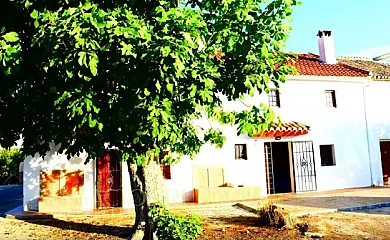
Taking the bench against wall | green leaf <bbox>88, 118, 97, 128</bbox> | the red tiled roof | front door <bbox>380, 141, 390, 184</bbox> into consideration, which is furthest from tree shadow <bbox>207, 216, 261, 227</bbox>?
front door <bbox>380, 141, 390, 184</bbox>

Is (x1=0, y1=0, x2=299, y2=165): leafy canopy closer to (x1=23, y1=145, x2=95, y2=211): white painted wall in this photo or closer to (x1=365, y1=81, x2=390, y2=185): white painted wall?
(x1=23, y1=145, x2=95, y2=211): white painted wall

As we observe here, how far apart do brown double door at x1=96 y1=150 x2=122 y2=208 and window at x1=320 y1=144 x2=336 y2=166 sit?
9116mm

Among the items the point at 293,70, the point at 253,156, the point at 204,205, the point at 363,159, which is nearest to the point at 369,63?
the point at 363,159

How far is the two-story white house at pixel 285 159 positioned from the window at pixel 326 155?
1.7 inches

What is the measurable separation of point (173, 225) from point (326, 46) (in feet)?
49.1

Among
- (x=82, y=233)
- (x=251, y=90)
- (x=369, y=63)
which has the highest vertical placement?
(x=369, y=63)

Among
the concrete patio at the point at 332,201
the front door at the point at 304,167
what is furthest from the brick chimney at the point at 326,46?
the concrete patio at the point at 332,201

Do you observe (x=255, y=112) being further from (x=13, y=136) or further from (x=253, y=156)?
(x=253, y=156)

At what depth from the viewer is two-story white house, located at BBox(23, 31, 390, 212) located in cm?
1352

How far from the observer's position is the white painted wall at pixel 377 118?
17.3 metres

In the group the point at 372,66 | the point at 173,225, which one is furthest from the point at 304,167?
the point at 173,225

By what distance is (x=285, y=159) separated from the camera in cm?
1686

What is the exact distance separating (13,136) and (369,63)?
20.2 metres

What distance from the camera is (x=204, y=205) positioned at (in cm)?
1314
